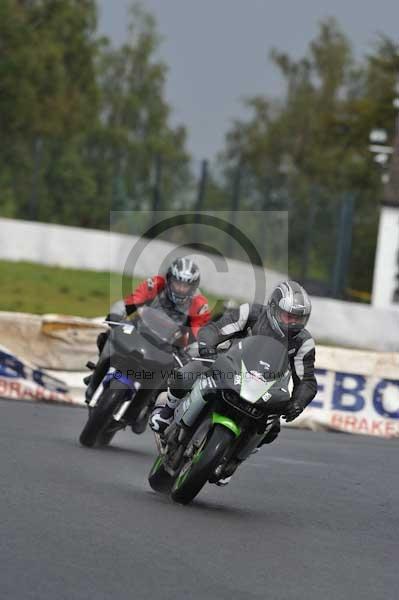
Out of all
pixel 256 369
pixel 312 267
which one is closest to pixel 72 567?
pixel 256 369

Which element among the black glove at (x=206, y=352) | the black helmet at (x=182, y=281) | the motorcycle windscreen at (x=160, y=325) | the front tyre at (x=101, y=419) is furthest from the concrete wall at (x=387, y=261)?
the black glove at (x=206, y=352)

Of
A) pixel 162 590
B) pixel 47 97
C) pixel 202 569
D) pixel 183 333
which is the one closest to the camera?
pixel 162 590

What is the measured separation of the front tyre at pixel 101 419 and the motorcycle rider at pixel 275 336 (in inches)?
59.1

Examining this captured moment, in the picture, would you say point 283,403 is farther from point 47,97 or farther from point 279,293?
point 47,97

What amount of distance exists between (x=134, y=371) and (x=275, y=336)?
2.56 m

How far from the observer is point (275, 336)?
880 cm

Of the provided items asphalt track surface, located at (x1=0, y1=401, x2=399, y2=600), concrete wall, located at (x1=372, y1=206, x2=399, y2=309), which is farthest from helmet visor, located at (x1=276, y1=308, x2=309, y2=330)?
concrete wall, located at (x1=372, y1=206, x2=399, y2=309)

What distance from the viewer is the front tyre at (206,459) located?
8.34 metres

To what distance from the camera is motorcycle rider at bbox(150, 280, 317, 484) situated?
877 centimetres

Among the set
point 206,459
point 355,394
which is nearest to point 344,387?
point 355,394

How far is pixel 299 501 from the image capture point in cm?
964

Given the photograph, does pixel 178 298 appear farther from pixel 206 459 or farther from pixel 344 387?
pixel 344 387

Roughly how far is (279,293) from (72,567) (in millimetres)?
2955

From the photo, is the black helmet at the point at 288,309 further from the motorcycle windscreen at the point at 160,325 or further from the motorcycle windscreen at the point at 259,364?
the motorcycle windscreen at the point at 160,325
